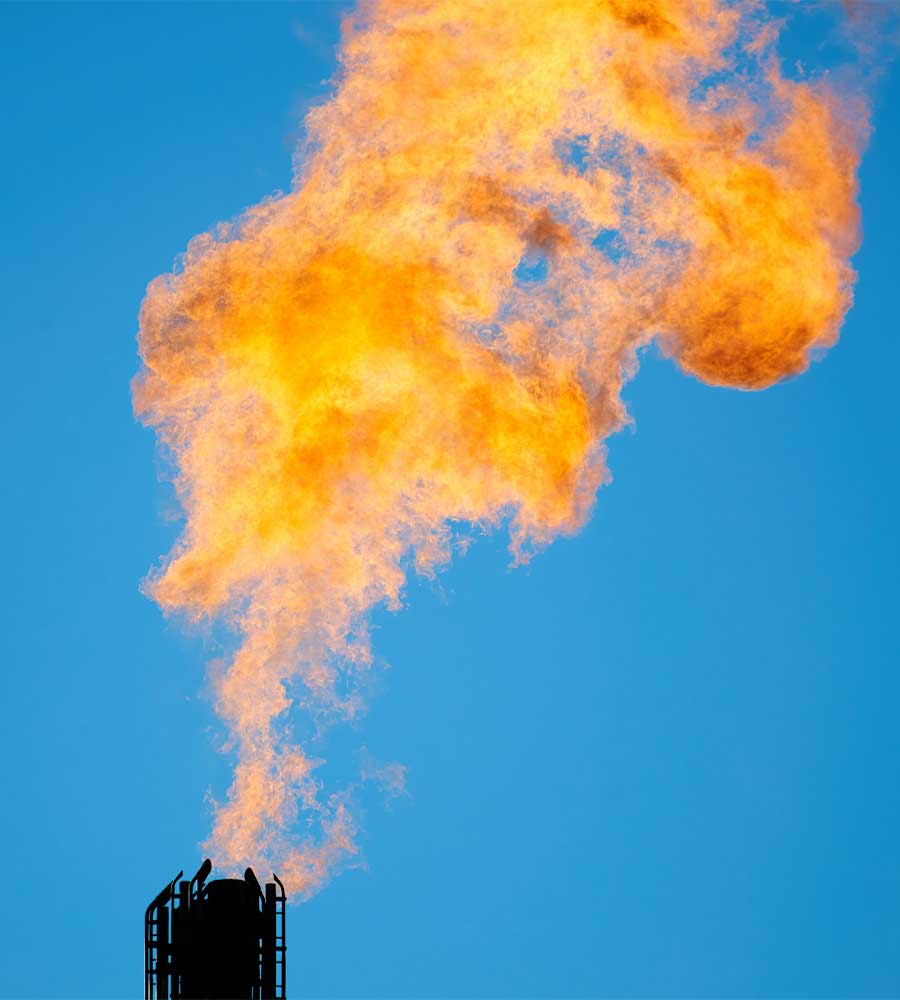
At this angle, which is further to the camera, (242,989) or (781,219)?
(781,219)

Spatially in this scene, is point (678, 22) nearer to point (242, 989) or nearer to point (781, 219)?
point (781, 219)

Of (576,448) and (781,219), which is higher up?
(781,219)

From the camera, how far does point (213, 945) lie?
106 ft

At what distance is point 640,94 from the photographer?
3916 centimetres

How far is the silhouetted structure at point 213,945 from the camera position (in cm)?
3222

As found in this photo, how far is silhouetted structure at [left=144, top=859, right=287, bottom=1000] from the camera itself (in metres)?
32.2

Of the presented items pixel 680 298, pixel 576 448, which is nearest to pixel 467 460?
pixel 576 448

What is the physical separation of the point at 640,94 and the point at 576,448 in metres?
7.06

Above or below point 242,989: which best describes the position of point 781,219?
above

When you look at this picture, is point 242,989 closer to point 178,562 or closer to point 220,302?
point 178,562

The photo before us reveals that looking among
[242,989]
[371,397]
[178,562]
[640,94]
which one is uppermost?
[640,94]

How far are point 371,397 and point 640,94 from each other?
7.96m

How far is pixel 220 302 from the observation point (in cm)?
3934

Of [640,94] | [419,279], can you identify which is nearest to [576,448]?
[419,279]
